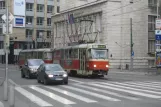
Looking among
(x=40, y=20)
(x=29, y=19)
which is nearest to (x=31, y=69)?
(x=29, y=19)

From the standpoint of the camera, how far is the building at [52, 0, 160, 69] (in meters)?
61.4

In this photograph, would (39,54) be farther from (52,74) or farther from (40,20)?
(40,20)

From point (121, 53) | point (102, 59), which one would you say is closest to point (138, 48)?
point (121, 53)

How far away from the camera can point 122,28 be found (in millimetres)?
62281

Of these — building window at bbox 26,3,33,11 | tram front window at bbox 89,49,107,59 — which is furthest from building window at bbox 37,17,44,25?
tram front window at bbox 89,49,107,59

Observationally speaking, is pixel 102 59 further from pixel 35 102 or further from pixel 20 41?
pixel 20 41

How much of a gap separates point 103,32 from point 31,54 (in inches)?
528

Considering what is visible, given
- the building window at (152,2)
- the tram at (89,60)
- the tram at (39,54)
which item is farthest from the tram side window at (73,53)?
the building window at (152,2)

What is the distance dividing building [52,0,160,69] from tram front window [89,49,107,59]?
87.5 ft

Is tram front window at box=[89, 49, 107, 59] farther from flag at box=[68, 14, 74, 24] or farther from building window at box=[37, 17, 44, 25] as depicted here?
building window at box=[37, 17, 44, 25]

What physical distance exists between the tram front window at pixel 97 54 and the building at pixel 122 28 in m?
26.7

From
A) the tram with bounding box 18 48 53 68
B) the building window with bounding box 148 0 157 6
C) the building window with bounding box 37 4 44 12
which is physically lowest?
the tram with bounding box 18 48 53 68

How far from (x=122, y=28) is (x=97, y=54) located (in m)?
30.8

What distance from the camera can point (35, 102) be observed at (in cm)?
1541
